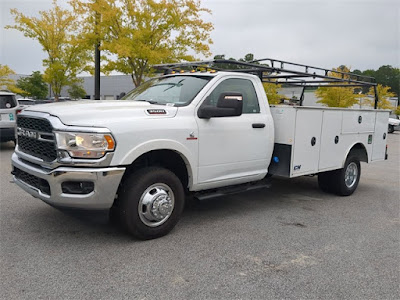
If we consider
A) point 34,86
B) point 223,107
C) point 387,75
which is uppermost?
point 387,75

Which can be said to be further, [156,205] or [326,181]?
[326,181]

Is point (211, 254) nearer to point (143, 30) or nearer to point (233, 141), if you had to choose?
point (233, 141)

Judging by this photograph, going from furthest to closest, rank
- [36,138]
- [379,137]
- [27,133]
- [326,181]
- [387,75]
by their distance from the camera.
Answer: [387,75] → [379,137] → [326,181] → [27,133] → [36,138]

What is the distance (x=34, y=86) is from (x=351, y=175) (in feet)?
171

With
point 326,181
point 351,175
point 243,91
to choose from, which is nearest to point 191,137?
point 243,91

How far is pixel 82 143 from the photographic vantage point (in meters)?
3.80

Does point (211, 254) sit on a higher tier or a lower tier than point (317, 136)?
lower

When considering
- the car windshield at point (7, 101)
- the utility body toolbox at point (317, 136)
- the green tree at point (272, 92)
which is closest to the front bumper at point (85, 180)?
the utility body toolbox at point (317, 136)

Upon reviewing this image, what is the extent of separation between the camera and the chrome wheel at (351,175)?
700 cm

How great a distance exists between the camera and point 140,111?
168 inches

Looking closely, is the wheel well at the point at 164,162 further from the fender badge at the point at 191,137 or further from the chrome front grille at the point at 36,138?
the chrome front grille at the point at 36,138

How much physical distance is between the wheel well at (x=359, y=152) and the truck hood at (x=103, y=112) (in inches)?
161

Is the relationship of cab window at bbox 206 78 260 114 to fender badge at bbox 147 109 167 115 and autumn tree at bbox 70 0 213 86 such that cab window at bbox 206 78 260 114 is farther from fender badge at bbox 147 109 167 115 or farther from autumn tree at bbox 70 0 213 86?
autumn tree at bbox 70 0 213 86

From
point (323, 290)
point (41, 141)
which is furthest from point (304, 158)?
point (41, 141)
